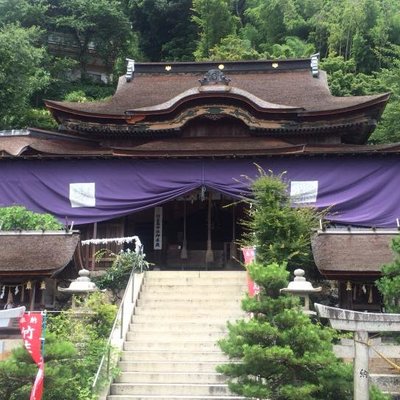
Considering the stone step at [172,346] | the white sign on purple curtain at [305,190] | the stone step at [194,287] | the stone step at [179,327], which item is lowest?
the stone step at [172,346]

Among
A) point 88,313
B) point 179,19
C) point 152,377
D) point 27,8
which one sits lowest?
point 152,377

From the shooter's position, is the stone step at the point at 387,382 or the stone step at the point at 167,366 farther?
the stone step at the point at 167,366

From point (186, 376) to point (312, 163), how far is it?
8.81m

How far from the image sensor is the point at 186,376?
9852 mm

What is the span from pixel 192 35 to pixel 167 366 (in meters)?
33.9

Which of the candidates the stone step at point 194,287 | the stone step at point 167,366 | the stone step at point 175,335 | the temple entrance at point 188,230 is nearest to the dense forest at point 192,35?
the temple entrance at point 188,230

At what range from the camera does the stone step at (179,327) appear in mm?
11236

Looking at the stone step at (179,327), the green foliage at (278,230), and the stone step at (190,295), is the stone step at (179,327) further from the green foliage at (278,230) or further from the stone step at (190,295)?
the green foliage at (278,230)

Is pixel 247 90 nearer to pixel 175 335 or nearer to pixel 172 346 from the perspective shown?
pixel 175 335

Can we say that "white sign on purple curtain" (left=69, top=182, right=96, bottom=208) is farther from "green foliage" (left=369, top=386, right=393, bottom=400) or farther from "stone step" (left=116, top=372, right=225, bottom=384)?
"green foliage" (left=369, top=386, right=393, bottom=400)

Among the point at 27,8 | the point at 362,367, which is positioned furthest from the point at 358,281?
the point at 27,8

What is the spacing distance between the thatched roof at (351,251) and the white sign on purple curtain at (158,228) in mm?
6296

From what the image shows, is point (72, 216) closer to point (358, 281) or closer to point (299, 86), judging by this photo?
point (358, 281)

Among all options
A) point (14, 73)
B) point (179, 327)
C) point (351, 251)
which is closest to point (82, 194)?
point (179, 327)
